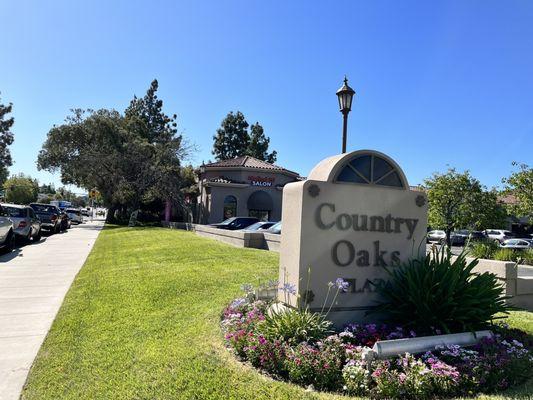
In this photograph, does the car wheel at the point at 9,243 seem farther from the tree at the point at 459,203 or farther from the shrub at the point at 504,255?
the tree at the point at 459,203

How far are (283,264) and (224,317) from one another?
113cm

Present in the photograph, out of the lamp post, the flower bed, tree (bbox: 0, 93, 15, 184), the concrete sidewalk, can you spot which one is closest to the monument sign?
the flower bed

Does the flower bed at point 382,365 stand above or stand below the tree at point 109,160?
below

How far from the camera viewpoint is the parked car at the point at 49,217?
79.0 feet

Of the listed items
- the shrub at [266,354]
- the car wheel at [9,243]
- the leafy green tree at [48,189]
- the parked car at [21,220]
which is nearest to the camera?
the shrub at [266,354]

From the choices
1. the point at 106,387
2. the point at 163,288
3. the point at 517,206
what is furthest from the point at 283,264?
the point at 517,206

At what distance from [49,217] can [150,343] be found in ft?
72.7

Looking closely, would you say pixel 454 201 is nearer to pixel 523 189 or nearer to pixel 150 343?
pixel 523 189

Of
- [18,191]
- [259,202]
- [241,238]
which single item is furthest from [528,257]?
[18,191]

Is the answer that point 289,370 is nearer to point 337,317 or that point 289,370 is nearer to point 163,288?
point 337,317

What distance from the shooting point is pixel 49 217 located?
24250mm

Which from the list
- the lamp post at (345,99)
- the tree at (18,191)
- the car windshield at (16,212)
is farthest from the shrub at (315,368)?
the tree at (18,191)

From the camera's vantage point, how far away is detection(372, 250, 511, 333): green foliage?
4.91 metres

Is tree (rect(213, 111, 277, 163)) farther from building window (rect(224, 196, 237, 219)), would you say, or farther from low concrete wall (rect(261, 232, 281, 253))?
low concrete wall (rect(261, 232, 281, 253))
